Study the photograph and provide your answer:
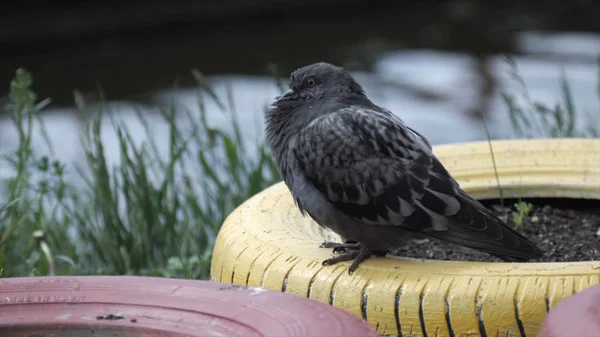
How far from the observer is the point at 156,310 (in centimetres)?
209

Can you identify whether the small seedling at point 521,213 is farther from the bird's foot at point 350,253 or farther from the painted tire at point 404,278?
the bird's foot at point 350,253

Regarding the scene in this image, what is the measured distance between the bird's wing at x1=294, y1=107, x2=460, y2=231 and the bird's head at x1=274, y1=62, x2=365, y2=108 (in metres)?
0.25

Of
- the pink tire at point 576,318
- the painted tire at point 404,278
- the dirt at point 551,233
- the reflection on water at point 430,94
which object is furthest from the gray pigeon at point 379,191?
the reflection on water at point 430,94

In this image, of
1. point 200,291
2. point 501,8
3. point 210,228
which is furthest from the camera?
point 501,8

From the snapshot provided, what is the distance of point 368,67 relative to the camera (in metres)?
8.95

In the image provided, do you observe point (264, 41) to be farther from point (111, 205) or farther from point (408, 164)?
point (408, 164)

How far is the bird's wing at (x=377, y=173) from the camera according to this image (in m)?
2.92

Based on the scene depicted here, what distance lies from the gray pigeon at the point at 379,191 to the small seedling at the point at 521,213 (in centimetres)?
34

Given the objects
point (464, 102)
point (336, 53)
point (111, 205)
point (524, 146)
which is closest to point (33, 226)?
point (111, 205)

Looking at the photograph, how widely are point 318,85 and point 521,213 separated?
2.58ft

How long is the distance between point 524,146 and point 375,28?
668 centimetres

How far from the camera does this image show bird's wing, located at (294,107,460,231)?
9.58ft

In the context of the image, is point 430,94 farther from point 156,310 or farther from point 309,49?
point 156,310

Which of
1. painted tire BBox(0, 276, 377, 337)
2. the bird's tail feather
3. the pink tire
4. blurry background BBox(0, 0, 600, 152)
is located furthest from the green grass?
blurry background BBox(0, 0, 600, 152)
